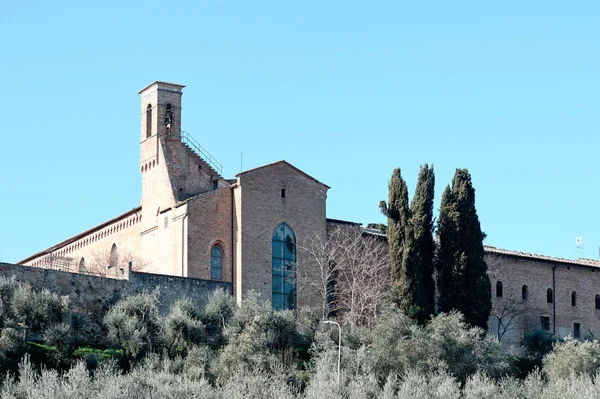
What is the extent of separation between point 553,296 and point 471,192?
9.13 metres

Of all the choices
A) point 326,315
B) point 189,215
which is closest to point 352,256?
point 326,315

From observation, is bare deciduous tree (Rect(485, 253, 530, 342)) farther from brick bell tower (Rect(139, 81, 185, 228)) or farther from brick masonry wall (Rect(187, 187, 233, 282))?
brick bell tower (Rect(139, 81, 185, 228))

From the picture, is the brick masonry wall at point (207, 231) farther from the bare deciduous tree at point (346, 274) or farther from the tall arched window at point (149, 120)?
the tall arched window at point (149, 120)

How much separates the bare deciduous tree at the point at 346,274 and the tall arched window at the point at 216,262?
128 inches

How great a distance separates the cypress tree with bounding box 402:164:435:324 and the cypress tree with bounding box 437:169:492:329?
1.79ft

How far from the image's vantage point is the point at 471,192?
174 ft

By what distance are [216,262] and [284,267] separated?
8.95 ft

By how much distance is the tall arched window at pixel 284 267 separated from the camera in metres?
50.7

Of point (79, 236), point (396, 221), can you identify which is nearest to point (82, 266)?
point (79, 236)

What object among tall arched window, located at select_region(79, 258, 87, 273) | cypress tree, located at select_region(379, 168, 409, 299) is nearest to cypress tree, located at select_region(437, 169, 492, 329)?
cypress tree, located at select_region(379, 168, 409, 299)

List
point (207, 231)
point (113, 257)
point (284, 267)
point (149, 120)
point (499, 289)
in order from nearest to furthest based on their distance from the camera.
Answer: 1. point (207, 231)
2. point (284, 267)
3. point (149, 120)
4. point (113, 257)
5. point (499, 289)

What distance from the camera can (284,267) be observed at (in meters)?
50.8

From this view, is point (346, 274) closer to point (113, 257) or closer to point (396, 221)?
point (396, 221)

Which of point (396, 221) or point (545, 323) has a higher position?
point (396, 221)
